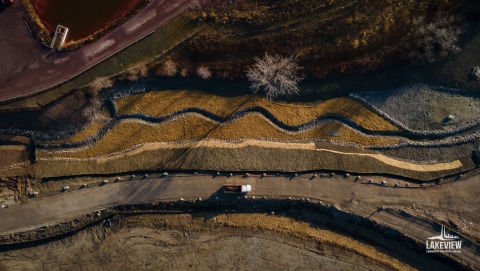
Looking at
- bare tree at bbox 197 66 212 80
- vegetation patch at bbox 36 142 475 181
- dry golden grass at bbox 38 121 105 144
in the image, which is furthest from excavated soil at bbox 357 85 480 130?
dry golden grass at bbox 38 121 105 144

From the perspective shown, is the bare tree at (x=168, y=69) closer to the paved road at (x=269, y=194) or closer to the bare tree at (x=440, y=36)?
the paved road at (x=269, y=194)

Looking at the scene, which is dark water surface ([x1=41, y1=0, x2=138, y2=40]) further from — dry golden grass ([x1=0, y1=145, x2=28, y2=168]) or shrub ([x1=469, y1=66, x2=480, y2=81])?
shrub ([x1=469, y1=66, x2=480, y2=81])

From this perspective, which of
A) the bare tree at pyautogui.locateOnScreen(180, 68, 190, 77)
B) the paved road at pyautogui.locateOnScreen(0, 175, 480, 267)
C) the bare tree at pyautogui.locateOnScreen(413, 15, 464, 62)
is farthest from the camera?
the bare tree at pyautogui.locateOnScreen(180, 68, 190, 77)

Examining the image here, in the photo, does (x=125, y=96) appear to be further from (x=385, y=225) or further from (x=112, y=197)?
(x=385, y=225)

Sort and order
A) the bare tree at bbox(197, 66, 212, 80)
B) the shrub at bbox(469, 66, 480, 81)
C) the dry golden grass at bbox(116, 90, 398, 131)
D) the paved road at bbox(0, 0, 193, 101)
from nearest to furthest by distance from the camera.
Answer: the shrub at bbox(469, 66, 480, 81)
the dry golden grass at bbox(116, 90, 398, 131)
the bare tree at bbox(197, 66, 212, 80)
the paved road at bbox(0, 0, 193, 101)

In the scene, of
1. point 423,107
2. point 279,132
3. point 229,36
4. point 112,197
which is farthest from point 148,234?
point 423,107

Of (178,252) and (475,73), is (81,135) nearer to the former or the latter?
(178,252)
